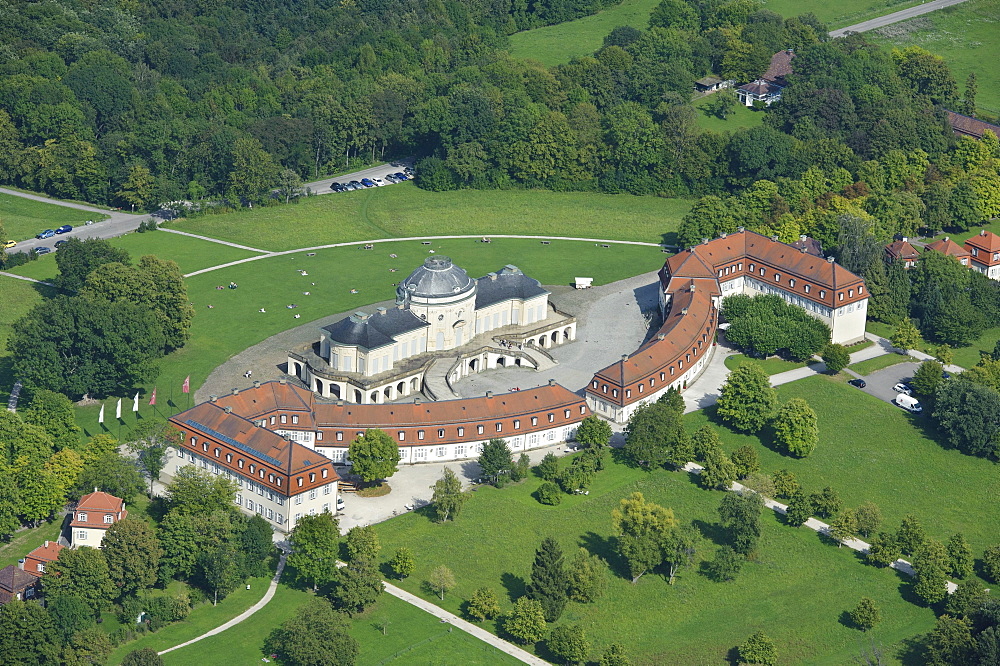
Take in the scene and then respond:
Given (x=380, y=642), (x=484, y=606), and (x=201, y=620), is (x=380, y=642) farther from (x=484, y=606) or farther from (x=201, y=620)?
(x=201, y=620)

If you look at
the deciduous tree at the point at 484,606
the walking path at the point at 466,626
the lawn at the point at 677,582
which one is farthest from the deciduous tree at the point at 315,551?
the deciduous tree at the point at 484,606

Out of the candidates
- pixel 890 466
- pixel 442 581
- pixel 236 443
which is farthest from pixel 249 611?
pixel 890 466

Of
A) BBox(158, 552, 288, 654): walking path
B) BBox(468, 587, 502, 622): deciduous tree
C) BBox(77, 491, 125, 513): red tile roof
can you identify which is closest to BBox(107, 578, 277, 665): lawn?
BBox(158, 552, 288, 654): walking path

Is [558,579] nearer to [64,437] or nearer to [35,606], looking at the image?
[35,606]

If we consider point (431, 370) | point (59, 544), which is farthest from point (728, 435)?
point (59, 544)

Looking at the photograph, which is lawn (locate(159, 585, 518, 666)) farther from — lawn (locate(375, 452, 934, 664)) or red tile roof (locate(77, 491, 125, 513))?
red tile roof (locate(77, 491, 125, 513))

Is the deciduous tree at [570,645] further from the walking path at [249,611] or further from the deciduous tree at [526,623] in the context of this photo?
the walking path at [249,611]
